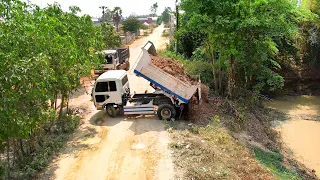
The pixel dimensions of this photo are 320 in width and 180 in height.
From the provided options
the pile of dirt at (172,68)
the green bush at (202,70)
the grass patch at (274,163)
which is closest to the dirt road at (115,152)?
the pile of dirt at (172,68)

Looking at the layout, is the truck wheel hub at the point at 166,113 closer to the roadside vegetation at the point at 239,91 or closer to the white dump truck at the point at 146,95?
the white dump truck at the point at 146,95

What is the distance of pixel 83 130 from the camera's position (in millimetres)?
14836

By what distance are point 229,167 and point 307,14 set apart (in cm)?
1184

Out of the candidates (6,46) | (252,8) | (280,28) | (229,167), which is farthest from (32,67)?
(280,28)

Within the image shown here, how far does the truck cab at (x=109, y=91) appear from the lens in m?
15.6

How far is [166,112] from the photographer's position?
1513 cm

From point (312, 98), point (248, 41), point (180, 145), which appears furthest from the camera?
point (312, 98)

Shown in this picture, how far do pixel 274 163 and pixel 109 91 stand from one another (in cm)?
811

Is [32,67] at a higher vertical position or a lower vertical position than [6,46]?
lower

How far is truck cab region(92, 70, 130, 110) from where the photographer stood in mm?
15641

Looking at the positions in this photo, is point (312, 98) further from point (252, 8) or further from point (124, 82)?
point (124, 82)

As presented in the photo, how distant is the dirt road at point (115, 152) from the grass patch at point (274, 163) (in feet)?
11.6

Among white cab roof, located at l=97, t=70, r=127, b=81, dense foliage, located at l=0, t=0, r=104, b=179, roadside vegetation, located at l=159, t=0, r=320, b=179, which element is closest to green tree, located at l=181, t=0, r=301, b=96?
roadside vegetation, located at l=159, t=0, r=320, b=179

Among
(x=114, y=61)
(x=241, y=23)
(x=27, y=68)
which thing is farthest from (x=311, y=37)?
(x=27, y=68)
